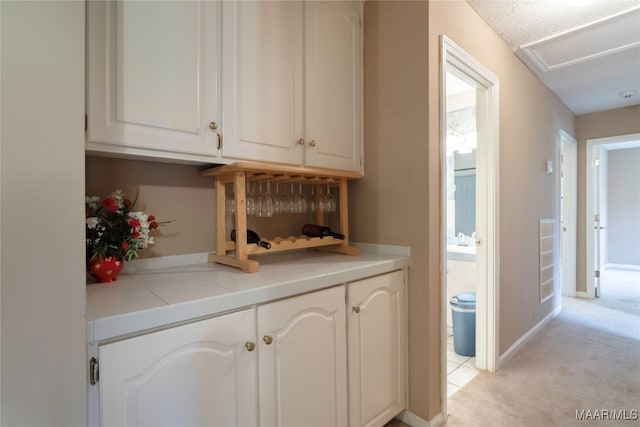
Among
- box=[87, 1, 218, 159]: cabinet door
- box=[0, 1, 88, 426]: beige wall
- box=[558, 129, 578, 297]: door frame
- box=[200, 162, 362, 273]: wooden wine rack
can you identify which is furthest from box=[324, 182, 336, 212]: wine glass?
box=[558, 129, 578, 297]: door frame

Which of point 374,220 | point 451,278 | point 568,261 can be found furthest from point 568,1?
point 568,261

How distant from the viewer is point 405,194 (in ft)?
5.68

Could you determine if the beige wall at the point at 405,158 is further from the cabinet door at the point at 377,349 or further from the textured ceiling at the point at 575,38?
the textured ceiling at the point at 575,38

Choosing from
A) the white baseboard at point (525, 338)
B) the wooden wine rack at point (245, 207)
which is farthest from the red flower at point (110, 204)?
the white baseboard at point (525, 338)

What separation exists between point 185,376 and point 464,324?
2212 millimetres

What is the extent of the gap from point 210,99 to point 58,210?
2.57ft

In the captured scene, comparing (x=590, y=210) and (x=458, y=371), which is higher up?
(x=590, y=210)

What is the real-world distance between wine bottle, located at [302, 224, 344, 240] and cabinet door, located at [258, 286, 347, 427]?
478mm

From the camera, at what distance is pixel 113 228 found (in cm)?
116

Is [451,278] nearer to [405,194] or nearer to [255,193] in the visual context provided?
[405,194]

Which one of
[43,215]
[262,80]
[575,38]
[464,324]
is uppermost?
[575,38]

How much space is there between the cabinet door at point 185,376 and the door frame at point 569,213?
4.56 metres

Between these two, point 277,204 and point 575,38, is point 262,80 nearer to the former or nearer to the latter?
point 277,204

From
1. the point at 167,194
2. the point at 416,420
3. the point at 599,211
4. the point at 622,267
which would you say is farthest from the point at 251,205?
the point at 622,267
